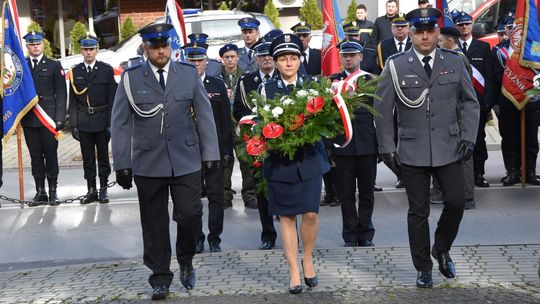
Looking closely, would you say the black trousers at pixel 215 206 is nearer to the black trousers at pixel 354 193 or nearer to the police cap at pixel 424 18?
the black trousers at pixel 354 193

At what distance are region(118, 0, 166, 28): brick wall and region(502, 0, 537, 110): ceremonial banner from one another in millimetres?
13508

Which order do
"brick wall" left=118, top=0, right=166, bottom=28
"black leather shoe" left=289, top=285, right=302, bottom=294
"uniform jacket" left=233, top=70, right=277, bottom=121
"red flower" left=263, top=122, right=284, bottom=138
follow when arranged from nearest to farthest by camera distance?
"red flower" left=263, top=122, right=284, bottom=138
"black leather shoe" left=289, top=285, right=302, bottom=294
"uniform jacket" left=233, top=70, right=277, bottom=121
"brick wall" left=118, top=0, right=166, bottom=28

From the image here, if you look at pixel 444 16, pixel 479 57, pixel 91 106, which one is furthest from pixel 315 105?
pixel 91 106

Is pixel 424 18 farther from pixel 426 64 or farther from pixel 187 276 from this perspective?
Result: pixel 187 276

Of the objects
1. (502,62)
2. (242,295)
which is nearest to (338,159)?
(242,295)

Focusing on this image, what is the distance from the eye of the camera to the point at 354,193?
969 cm

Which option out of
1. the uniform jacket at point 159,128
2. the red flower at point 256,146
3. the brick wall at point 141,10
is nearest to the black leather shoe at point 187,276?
the uniform jacket at point 159,128

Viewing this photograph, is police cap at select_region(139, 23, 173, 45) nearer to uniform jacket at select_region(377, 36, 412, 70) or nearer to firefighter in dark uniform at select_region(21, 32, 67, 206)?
firefighter in dark uniform at select_region(21, 32, 67, 206)

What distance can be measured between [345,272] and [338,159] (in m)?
1.84

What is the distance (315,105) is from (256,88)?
2488mm

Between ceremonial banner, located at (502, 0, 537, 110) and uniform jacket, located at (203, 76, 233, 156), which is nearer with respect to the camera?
uniform jacket, located at (203, 76, 233, 156)

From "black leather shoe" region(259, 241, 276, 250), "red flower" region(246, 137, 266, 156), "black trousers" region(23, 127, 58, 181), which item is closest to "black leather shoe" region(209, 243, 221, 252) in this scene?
"black leather shoe" region(259, 241, 276, 250)

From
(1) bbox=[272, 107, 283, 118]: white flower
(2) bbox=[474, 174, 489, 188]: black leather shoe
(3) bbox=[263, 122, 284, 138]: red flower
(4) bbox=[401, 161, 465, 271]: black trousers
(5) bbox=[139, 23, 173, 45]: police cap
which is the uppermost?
(5) bbox=[139, 23, 173, 45]: police cap

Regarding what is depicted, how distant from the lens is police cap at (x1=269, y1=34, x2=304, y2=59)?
7840mm
